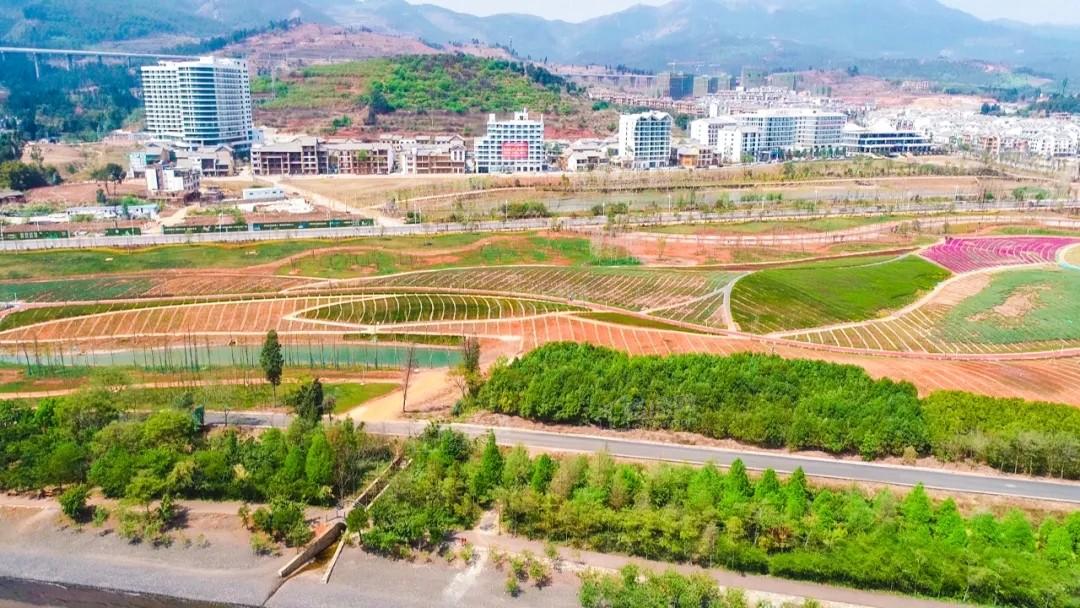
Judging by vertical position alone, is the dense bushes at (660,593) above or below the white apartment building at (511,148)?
below

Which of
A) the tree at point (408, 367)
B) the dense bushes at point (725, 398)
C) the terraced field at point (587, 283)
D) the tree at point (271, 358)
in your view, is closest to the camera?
the dense bushes at point (725, 398)

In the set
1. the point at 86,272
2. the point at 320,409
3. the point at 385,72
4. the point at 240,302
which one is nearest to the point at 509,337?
the point at 320,409

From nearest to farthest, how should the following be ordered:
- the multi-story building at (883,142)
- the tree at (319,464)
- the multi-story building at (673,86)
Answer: the tree at (319,464), the multi-story building at (883,142), the multi-story building at (673,86)

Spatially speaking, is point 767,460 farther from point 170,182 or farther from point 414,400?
point 170,182

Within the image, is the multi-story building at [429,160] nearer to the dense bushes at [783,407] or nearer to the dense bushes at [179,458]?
the dense bushes at [783,407]

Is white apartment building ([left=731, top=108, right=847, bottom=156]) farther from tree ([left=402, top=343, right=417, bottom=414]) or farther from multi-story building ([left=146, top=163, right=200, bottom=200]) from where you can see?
tree ([left=402, top=343, right=417, bottom=414])

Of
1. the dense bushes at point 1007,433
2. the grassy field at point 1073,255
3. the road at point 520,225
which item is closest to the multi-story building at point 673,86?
the road at point 520,225

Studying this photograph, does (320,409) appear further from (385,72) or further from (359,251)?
(385,72)
